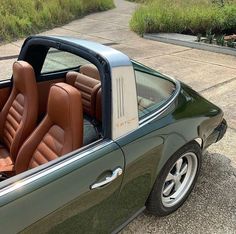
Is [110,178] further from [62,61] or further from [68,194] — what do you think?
[62,61]

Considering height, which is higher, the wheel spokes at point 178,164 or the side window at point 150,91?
the side window at point 150,91

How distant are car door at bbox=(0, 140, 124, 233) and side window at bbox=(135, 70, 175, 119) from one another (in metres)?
0.49

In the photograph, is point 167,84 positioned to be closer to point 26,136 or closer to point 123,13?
point 26,136

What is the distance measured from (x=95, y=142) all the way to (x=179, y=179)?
106 cm

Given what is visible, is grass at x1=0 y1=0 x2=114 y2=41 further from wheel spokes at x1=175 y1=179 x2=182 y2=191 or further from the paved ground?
wheel spokes at x1=175 y1=179 x2=182 y2=191

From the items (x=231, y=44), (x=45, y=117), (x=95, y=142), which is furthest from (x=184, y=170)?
(x=231, y=44)

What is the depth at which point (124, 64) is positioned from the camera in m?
2.05


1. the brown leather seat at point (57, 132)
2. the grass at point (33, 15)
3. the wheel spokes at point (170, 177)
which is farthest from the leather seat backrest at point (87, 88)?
the grass at point (33, 15)

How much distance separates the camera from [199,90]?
218 inches

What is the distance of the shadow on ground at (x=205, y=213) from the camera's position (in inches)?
104

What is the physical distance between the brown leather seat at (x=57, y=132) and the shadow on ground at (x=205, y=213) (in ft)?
2.84

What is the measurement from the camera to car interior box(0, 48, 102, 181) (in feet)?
7.11

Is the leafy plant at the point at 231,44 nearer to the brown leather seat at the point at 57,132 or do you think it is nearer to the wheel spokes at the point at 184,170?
the wheel spokes at the point at 184,170

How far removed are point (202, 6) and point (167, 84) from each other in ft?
28.9
